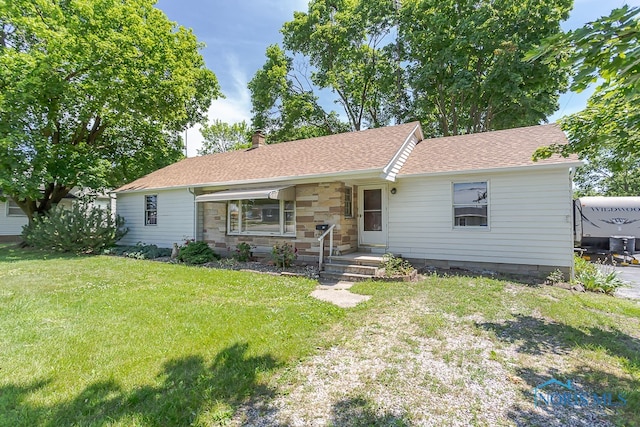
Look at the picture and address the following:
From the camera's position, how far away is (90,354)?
3531 mm

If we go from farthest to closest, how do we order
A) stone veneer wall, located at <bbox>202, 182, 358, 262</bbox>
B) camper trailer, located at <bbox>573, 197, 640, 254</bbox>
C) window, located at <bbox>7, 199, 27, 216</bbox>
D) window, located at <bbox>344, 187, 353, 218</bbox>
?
window, located at <bbox>7, 199, 27, 216</bbox>, camper trailer, located at <bbox>573, 197, 640, 254</bbox>, window, located at <bbox>344, 187, 353, 218</bbox>, stone veneer wall, located at <bbox>202, 182, 358, 262</bbox>

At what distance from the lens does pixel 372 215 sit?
974 centimetres

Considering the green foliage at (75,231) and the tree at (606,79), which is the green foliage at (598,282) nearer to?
the tree at (606,79)

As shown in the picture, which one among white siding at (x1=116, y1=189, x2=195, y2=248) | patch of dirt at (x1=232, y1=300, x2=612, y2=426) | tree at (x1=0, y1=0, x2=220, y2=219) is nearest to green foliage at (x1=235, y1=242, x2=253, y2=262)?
white siding at (x1=116, y1=189, x2=195, y2=248)

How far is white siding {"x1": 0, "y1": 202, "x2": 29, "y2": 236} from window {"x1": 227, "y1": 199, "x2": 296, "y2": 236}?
56.2ft

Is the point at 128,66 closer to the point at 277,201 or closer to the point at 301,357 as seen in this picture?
the point at 277,201

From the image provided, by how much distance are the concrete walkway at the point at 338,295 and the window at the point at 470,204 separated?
3762mm

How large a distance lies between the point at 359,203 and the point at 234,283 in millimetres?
4659

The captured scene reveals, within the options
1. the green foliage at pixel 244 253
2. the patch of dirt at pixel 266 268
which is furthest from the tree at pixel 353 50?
the patch of dirt at pixel 266 268

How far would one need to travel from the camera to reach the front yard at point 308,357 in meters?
2.60

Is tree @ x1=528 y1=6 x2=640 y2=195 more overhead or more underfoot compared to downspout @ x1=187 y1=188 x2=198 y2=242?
more overhead

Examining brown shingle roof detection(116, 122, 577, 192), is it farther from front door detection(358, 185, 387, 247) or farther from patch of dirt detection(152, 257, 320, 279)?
patch of dirt detection(152, 257, 320, 279)

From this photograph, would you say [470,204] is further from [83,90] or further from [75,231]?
[83,90]

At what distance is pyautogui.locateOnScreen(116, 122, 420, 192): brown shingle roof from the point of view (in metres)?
9.27
